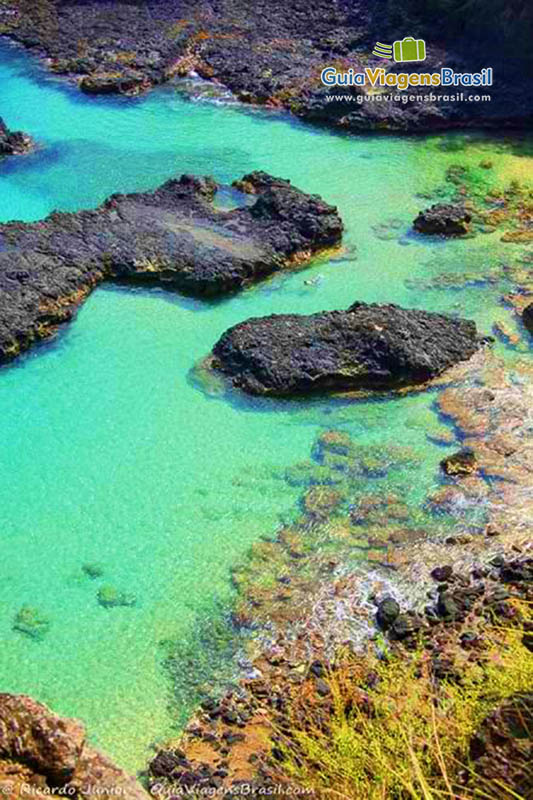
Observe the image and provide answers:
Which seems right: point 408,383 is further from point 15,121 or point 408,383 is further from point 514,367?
point 15,121

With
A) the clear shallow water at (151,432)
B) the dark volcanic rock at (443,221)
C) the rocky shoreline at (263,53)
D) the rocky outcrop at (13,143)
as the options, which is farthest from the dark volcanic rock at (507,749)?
the rocky outcrop at (13,143)

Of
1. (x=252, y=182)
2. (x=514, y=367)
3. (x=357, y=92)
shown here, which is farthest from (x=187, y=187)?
(x=514, y=367)

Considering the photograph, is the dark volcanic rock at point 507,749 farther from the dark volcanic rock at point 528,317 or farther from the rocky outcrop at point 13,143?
the rocky outcrop at point 13,143

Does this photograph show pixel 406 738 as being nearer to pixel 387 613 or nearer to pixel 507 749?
pixel 507 749

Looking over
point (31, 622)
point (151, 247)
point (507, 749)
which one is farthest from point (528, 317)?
point (507, 749)

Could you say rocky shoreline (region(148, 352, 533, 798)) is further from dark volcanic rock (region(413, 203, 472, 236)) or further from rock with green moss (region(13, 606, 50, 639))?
dark volcanic rock (region(413, 203, 472, 236))

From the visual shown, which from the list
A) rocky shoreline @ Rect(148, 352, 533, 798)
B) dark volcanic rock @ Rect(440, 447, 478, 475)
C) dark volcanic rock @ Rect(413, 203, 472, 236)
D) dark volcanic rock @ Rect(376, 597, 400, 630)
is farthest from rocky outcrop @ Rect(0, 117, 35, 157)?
dark volcanic rock @ Rect(376, 597, 400, 630)
